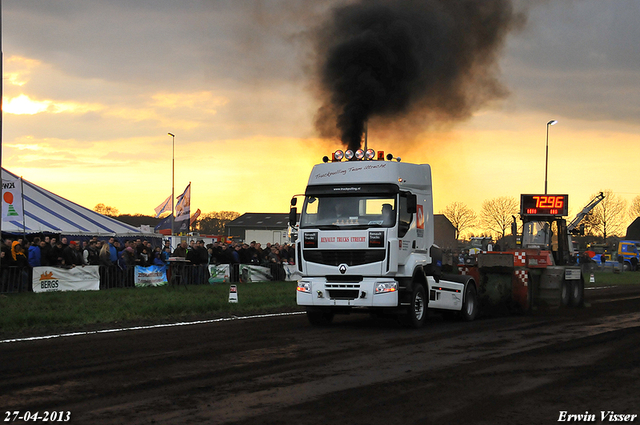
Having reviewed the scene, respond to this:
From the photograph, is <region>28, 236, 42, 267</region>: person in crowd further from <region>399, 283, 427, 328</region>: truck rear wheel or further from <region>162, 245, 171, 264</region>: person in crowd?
<region>399, 283, 427, 328</region>: truck rear wheel

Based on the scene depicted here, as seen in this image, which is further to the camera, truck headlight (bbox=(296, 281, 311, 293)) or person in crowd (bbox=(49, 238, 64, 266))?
person in crowd (bbox=(49, 238, 64, 266))

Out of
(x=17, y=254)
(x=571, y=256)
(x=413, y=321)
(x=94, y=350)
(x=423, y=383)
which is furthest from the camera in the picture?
(x=571, y=256)

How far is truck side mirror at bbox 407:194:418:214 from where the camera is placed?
13953mm

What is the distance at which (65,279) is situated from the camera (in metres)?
21.2

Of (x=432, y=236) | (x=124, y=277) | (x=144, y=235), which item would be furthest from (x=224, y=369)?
(x=144, y=235)

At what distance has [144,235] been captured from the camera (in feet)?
122

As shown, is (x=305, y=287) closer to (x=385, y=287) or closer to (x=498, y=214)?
(x=385, y=287)

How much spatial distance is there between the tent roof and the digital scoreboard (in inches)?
781

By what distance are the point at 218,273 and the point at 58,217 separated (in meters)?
11.0

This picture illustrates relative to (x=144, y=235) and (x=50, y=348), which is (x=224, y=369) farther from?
(x=144, y=235)

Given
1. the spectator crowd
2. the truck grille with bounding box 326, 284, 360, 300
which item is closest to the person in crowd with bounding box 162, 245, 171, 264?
the spectator crowd

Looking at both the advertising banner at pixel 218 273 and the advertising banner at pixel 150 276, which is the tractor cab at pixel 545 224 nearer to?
the advertising banner at pixel 218 273

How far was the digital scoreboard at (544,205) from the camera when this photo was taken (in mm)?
21781

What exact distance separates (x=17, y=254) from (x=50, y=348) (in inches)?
409
